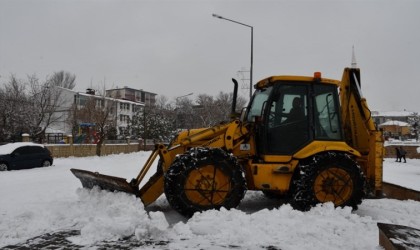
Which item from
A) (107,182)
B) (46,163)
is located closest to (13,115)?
(46,163)

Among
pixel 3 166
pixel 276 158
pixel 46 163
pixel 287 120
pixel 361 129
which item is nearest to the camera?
pixel 276 158

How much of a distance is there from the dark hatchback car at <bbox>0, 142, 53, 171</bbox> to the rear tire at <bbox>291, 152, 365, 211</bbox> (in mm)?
17812

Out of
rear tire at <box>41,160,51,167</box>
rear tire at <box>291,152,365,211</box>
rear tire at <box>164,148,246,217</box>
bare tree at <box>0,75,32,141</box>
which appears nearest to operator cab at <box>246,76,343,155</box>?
rear tire at <box>291,152,365,211</box>

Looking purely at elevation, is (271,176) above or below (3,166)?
above

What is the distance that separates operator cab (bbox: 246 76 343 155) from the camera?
7.05m

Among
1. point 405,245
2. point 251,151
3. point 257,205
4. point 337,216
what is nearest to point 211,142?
point 251,151

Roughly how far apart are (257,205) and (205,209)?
1.98 meters

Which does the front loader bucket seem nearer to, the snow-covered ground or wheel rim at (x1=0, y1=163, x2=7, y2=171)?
the snow-covered ground

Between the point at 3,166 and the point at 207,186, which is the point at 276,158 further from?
the point at 3,166

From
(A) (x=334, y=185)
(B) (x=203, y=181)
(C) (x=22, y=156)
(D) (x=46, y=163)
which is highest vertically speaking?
(B) (x=203, y=181)

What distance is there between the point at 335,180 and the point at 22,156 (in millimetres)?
18609

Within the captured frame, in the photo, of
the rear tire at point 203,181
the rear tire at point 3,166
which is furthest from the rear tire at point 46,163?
the rear tire at point 203,181

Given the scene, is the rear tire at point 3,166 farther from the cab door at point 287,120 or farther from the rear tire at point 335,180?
the rear tire at point 335,180

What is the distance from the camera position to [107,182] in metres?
6.75
